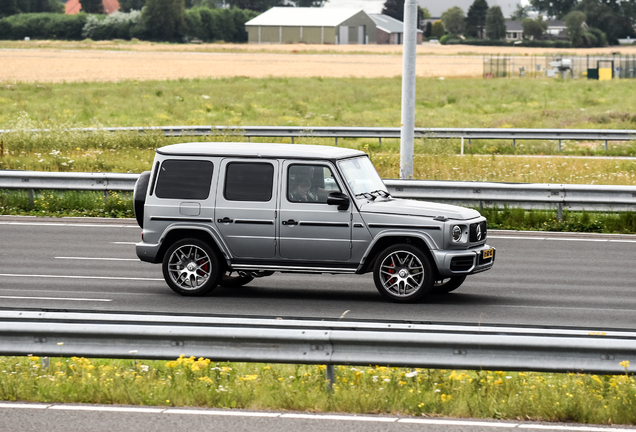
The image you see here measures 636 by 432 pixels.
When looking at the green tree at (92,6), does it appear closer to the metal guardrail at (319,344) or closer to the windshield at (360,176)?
the windshield at (360,176)

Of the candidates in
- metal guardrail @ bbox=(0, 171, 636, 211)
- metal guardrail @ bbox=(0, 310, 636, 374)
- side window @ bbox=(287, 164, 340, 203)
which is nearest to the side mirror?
side window @ bbox=(287, 164, 340, 203)

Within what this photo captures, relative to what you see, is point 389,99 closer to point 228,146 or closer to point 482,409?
point 228,146

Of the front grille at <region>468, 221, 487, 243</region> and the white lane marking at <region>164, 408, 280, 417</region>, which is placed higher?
the front grille at <region>468, 221, 487, 243</region>

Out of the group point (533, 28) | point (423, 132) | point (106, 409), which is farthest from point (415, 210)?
point (533, 28)

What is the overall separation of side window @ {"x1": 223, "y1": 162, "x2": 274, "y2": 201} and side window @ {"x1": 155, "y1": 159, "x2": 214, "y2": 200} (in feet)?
0.85

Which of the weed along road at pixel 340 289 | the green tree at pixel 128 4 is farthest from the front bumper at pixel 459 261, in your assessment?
the green tree at pixel 128 4

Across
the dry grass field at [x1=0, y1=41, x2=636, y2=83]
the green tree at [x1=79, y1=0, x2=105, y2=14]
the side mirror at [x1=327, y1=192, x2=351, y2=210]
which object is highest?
the green tree at [x1=79, y1=0, x2=105, y2=14]

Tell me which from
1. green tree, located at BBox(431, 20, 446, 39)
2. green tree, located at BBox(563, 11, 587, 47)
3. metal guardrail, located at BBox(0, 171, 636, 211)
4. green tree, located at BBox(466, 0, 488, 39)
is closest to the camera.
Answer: metal guardrail, located at BBox(0, 171, 636, 211)

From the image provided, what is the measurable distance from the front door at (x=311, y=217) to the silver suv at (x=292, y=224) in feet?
0.04

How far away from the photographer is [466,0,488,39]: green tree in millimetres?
157250

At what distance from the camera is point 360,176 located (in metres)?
11.5

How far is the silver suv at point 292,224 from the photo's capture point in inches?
425

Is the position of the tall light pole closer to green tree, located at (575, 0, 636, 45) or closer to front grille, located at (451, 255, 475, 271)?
front grille, located at (451, 255, 475, 271)

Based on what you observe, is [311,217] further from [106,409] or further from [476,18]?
[476,18]
